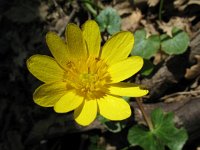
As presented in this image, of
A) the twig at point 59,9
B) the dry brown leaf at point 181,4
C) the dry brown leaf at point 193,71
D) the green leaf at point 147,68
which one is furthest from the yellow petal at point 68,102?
the dry brown leaf at point 181,4

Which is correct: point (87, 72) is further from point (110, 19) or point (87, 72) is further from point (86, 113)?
point (110, 19)

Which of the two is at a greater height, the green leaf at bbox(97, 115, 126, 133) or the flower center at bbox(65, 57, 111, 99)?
the flower center at bbox(65, 57, 111, 99)

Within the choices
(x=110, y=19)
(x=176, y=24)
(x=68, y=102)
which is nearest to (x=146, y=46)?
(x=110, y=19)

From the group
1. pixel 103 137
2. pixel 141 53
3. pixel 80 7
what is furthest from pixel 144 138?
pixel 80 7

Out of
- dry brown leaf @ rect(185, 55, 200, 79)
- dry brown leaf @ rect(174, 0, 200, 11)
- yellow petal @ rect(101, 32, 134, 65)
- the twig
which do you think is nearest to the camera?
yellow petal @ rect(101, 32, 134, 65)

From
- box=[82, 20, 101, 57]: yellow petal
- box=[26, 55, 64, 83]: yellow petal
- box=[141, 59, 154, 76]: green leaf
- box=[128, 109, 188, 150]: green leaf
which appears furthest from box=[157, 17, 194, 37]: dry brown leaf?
box=[26, 55, 64, 83]: yellow petal

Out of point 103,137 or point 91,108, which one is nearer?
point 91,108

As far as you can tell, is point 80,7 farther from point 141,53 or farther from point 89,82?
point 89,82

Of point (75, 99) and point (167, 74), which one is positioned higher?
point (75, 99)

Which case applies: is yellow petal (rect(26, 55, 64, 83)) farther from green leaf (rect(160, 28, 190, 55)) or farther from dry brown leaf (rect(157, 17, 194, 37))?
dry brown leaf (rect(157, 17, 194, 37))
